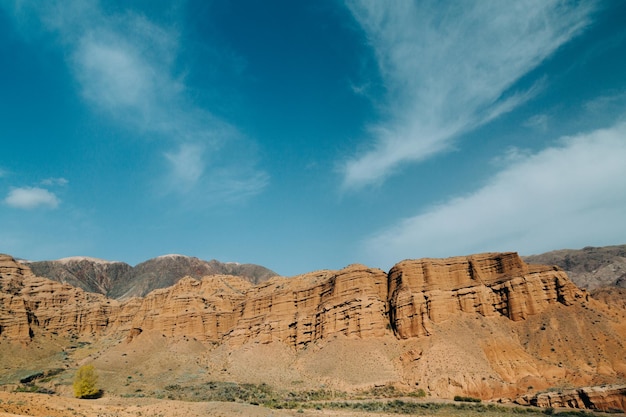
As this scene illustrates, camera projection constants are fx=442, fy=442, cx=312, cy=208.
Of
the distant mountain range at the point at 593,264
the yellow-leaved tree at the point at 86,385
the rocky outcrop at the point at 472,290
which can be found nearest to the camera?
the yellow-leaved tree at the point at 86,385

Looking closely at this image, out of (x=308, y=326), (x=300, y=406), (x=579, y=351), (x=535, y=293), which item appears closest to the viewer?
(x=300, y=406)

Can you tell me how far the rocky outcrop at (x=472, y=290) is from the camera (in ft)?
233

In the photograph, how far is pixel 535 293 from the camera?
71250 millimetres

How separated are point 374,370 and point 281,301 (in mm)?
34557

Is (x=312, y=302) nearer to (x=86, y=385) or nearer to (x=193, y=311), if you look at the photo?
(x=193, y=311)

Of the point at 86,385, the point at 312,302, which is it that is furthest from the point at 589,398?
the point at 86,385

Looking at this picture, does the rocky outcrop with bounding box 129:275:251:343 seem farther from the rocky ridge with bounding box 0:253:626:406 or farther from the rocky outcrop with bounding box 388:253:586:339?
the rocky outcrop with bounding box 388:253:586:339

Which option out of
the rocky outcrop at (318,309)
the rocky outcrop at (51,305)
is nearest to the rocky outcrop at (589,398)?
the rocky outcrop at (318,309)

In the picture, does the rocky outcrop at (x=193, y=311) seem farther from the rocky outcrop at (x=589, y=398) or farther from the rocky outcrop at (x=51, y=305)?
the rocky outcrop at (x=589, y=398)

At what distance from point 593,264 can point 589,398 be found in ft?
423

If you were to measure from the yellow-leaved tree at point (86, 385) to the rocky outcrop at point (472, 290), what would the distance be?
49995mm

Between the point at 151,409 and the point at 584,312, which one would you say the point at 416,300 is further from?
the point at 151,409

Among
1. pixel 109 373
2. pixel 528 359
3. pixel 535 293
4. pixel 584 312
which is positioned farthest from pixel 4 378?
pixel 584 312

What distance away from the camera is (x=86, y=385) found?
65938mm
